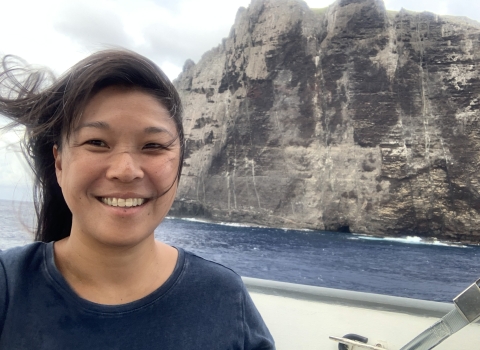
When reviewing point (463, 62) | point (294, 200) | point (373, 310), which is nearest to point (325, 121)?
point (294, 200)

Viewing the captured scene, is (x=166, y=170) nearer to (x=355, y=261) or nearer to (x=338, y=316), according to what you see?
(x=338, y=316)

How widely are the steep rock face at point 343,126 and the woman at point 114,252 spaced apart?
104 ft

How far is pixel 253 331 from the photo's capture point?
865 mm

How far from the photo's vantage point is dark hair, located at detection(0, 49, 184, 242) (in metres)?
0.80

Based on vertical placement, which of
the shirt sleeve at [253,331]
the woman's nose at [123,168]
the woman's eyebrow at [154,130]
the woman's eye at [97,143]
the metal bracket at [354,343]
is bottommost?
the metal bracket at [354,343]

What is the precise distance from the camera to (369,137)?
104 feet

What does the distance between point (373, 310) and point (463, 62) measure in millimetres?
34917

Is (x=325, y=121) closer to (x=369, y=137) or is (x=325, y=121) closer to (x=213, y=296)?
(x=369, y=137)

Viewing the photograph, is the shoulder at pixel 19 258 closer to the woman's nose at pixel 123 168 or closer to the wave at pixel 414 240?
the woman's nose at pixel 123 168

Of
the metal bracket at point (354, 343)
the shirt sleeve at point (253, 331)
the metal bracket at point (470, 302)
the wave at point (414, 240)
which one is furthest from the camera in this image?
the wave at point (414, 240)

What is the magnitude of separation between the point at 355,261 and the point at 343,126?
1620 centimetres

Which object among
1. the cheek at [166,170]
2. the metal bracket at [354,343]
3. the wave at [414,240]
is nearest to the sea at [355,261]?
the wave at [414,240]

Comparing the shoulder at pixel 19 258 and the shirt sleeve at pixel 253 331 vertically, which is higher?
the shoulder at pixel 19 258

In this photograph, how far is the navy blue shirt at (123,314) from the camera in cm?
73
